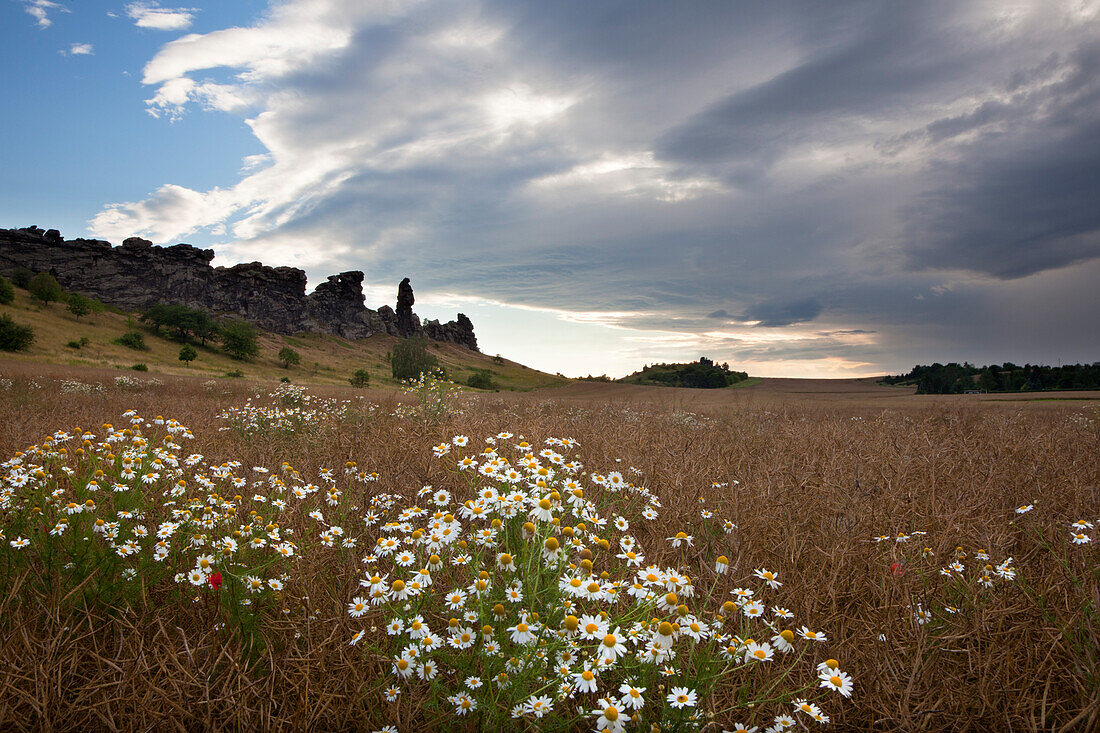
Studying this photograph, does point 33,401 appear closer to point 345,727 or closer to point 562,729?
point 345,727

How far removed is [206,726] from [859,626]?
10.2ft

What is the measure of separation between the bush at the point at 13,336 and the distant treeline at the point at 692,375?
61.8 m

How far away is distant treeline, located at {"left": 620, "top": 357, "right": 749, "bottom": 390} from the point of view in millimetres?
53750

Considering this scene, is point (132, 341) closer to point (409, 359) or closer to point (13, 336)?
point (13, 336)

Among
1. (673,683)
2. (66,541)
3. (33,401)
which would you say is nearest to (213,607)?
(66,541)

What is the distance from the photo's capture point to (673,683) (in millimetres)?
2033

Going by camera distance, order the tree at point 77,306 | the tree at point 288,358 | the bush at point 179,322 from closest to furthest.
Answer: the tree at point 77,306 → the bush at point 179,322 → the tree at point 288,358

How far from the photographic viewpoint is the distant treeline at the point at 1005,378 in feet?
143

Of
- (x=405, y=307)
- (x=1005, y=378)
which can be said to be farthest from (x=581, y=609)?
(x=405, y=307)

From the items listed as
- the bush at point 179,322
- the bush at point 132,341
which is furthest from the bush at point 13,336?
the bush at point 179,322

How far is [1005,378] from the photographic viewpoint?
157 ft

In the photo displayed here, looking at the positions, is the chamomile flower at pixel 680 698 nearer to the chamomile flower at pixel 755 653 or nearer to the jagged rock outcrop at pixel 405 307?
the chamomile flower at pixel 755 653

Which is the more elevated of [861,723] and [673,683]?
[673,683]

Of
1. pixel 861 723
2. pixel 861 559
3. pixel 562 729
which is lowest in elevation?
pixel 861 723
